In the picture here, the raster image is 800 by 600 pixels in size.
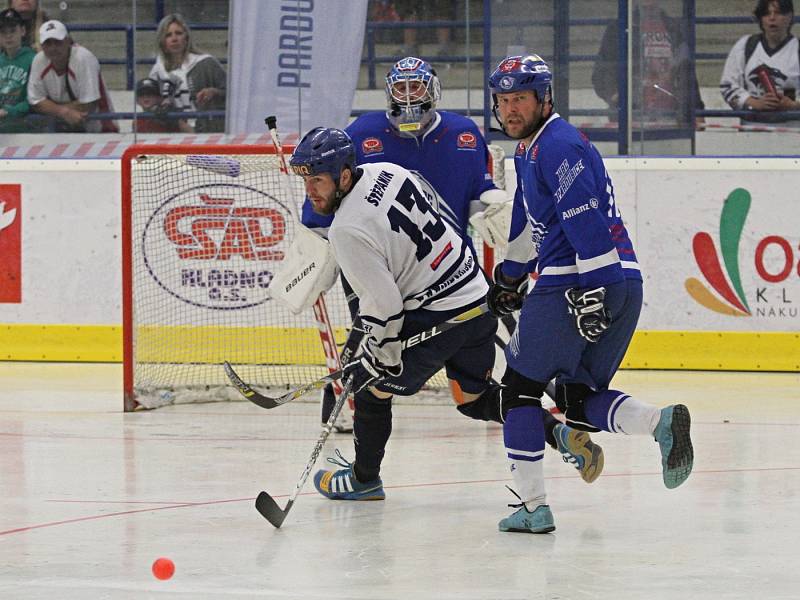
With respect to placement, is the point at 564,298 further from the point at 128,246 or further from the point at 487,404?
the point at 128,246

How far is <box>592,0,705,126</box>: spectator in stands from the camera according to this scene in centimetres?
772

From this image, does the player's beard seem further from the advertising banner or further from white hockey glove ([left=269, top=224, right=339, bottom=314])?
the advertising banner

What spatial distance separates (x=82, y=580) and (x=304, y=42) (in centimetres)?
481

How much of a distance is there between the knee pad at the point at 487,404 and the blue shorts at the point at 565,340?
0.54m

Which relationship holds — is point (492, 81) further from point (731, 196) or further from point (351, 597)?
point (731, 196)

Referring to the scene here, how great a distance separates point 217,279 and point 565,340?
377 cm

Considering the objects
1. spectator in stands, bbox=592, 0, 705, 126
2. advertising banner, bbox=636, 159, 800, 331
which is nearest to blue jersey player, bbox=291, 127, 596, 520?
advertising banner, bbox=636, 159, 800, 331

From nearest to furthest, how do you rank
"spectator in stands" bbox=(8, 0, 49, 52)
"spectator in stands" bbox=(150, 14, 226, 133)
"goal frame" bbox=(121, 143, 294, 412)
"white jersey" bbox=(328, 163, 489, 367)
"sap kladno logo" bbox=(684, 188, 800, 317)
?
"white jersey" bbox=(328, 163, 489, 367)
"goal frame" bbox=(121, 143, 294, 412)
"sap kladno logo" bbox=(684, 188, 800, 317)
"spectator in stands" bbox=(150, 14, 226, 133)
"spectator in stands" bbox=(8, 0, 49, 52)

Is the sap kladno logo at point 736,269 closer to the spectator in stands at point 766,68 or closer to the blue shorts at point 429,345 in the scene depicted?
the spectator in stands at point 766,68

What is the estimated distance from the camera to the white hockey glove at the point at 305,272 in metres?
5.46

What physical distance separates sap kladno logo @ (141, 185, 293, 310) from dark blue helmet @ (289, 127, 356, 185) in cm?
329

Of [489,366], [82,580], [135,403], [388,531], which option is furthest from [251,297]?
[82,580]

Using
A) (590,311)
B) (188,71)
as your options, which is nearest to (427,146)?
(590,311)

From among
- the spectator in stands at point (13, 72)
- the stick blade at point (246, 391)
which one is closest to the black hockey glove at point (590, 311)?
the stick blade at point (246, 391)
